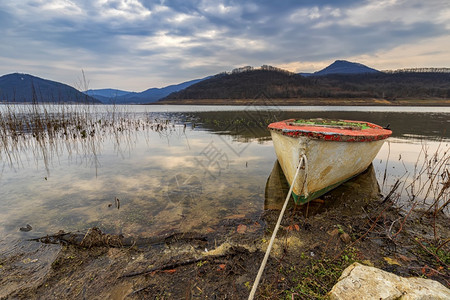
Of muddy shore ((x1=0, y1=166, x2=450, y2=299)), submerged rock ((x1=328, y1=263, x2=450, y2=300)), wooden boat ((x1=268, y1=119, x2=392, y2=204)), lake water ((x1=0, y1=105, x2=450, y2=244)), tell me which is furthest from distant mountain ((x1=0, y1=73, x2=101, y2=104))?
submerged rock ((x1=328, y1=263, x2=450, y2=300))

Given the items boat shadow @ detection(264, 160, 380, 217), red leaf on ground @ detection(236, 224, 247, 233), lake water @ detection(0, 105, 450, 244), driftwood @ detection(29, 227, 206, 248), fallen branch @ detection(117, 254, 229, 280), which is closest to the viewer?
fallen branch @ detection(117, 254, 229, 280)

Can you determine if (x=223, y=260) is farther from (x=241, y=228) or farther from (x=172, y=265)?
(x=241, y=228)

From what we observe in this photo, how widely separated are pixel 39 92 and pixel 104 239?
1627 centimetres

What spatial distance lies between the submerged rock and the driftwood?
227 centimetres

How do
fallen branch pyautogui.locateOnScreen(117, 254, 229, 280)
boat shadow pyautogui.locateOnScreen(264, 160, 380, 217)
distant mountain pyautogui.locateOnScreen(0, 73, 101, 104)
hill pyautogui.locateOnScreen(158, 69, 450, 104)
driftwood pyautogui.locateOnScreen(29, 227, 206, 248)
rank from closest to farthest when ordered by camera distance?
fallen branch pyautogui.locateOnScreen(117, 254, 229, 280) → driftwood pyautogui.locateOnScreen(29, 227, 206, 248) → boat shadow pyautogui.locateOnScreen(264, 160, 380, 217) → distant mountain pyautogui.locateOnScreen(0, 73, 101, 104) → hill pyautogui.locateOnScreen(158, 69, 450, 104)

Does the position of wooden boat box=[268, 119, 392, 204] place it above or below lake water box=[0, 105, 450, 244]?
above

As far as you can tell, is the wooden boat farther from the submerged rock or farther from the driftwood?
the driftwood

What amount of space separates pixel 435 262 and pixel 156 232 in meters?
4.60

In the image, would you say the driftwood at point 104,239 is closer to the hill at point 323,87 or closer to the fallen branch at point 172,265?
the fallen branch at point 172,265

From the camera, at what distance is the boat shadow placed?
16.7 feet

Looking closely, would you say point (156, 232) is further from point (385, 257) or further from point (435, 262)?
point (435, 262)

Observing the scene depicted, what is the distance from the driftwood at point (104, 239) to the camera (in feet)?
11.6

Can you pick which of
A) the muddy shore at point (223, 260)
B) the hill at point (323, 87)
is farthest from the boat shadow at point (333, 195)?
the hill at point (323, 87)

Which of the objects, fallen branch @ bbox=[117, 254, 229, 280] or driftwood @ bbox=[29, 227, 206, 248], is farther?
driftwood @ bbox=[29, 227, 206, 248]
